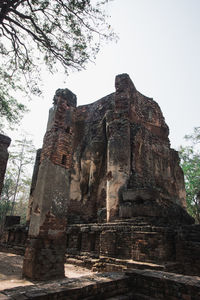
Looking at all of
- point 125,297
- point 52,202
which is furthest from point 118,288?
point 52,202

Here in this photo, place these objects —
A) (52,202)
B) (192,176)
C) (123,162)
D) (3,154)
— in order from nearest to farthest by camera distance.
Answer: (52,202), (123,162), (3,154), (192,176)

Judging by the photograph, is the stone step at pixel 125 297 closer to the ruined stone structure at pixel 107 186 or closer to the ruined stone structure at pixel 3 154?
the ruined stone structure at pixel 107 186

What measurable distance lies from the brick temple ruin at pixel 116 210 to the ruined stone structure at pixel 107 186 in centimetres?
2

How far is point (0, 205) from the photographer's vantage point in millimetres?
23906

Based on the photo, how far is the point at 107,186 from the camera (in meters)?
8.02

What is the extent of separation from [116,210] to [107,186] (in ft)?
3.58

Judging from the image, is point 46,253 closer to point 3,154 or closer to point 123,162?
point 123,162

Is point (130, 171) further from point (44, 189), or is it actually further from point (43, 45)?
point (43, 45)

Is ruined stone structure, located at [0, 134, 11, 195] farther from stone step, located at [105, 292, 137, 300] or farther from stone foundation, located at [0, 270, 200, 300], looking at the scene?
stone step, located at [105, 292, 137, 300]

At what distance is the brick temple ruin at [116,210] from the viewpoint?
4328 mm

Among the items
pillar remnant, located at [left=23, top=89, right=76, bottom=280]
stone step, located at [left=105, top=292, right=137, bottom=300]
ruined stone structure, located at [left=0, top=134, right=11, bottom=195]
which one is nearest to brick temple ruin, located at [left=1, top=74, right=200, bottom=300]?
pillar remnant, located at [left=23, top=89, right=76, bottom=280]

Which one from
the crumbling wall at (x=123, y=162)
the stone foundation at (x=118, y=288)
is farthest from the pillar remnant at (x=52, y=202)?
the crumbling wall at (x=123, y=162)

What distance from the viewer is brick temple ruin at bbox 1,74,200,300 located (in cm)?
433

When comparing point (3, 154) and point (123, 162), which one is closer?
point (123, 162)
